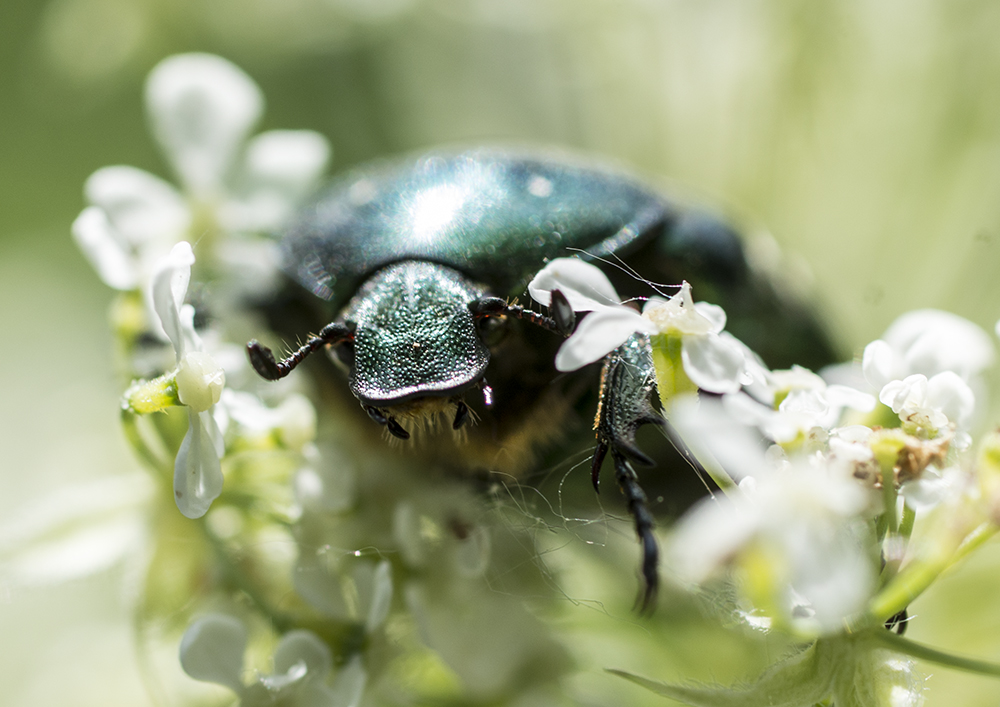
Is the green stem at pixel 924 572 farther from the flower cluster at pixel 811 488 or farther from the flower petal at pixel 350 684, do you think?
the flower petal at pixel 350 684

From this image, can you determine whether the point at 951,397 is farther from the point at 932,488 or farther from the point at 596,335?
the point at 596,335

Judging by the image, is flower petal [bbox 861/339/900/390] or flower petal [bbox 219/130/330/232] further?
flower petal [bbox 219/130/330/232]

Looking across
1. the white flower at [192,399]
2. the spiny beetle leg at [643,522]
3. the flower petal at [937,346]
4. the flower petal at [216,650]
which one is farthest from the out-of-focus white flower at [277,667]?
the flower petal at [937,346]

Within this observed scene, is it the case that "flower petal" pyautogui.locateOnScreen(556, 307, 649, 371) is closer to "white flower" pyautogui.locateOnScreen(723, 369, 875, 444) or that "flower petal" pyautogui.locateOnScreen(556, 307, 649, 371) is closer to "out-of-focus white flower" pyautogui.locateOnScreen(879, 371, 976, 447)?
"white flower" pyautogui.locateOnScreen(723, 369, 875, 444)

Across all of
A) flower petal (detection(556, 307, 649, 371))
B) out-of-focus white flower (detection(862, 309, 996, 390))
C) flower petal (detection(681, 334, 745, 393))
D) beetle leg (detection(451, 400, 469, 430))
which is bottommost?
beetle leg (detection(451, 400, 469, 430))

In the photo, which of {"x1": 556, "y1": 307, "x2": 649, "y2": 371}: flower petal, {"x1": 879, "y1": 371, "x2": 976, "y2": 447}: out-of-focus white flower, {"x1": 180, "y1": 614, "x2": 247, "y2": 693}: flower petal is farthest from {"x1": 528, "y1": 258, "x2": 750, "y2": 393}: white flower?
{"x1": 180, "y1": 614, "x2": 247, "y2": 693}: flower petal

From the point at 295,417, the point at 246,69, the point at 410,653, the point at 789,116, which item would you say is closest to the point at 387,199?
the point at 295,417
